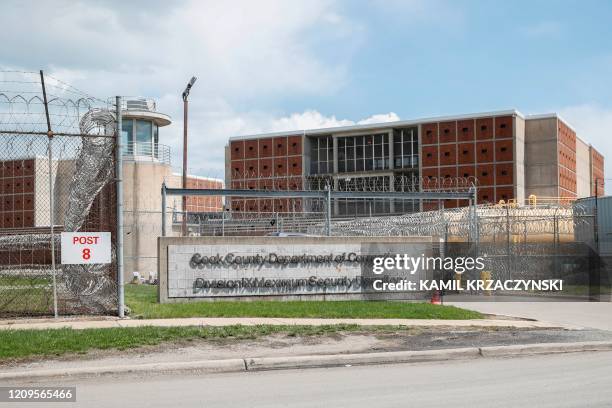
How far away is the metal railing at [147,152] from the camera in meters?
37.3

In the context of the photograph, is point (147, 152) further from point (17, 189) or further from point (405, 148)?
point (405, 148)

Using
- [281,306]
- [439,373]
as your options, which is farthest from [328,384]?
[281,306]

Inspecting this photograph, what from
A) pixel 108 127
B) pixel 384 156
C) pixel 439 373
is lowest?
pixel 439 373

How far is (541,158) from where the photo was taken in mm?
76750

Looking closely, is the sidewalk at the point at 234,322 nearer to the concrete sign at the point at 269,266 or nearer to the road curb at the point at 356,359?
the road curb at the point at 356,359

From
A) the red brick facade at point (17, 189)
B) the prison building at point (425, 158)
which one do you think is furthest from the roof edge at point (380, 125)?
the red brick facade at point (17, 189)

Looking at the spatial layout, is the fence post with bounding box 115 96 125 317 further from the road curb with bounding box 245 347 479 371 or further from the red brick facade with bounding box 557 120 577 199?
the red brick facade with bounding box 557 120 577 199

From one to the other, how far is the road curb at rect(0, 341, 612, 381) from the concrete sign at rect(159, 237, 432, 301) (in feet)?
25.2

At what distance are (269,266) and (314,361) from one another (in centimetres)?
808

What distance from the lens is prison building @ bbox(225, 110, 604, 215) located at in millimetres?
74500

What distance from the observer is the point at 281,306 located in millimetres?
17266

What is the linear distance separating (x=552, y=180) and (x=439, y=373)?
70896 mm

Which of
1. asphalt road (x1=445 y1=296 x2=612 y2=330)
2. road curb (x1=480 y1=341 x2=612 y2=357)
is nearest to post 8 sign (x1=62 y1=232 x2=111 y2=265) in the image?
road curb (x1=480 y1=341 x2=612 y2=357)

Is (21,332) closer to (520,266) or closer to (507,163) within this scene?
(520,266)
